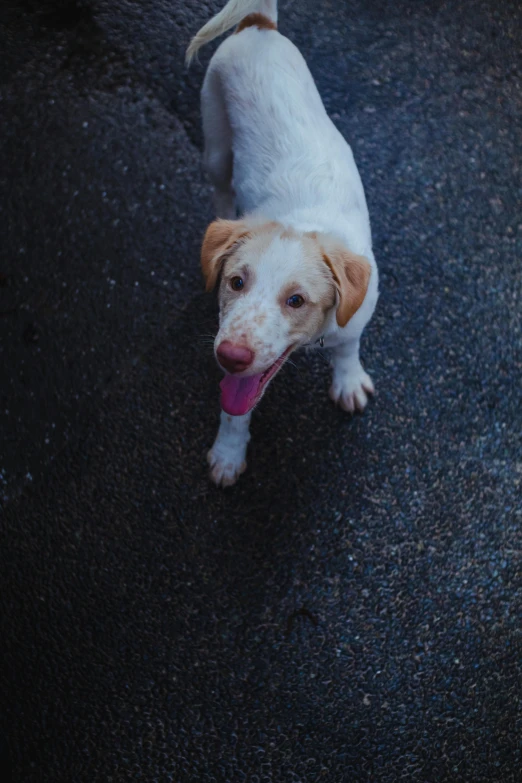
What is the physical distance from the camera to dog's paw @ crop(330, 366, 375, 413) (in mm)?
2832

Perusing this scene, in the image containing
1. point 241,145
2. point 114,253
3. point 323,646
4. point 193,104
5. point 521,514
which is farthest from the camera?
point 193,104

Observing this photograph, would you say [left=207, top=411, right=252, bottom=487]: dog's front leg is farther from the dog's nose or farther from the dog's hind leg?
the dog's hind leg

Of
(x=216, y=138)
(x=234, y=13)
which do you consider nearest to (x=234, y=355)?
(x=216, y=138)

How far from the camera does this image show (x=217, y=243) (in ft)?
6.89

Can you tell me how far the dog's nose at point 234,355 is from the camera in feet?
6.29

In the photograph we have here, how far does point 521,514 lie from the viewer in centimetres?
280

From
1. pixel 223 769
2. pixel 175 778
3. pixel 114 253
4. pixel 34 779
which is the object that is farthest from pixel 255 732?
pixel 114 253

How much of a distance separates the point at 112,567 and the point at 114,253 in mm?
1402

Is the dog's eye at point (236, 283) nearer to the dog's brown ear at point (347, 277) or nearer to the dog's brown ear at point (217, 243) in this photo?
the dog's brown ear at point (217, 243)

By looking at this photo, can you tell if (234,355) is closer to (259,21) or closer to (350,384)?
(350,384)

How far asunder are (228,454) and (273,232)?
1.04 meters

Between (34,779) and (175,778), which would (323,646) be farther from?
(34,779)

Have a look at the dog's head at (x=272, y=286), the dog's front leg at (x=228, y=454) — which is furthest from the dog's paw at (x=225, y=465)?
the dog's head at (x=272, y=286)

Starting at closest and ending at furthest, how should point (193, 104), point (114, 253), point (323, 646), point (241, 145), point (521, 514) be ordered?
point (241, 145), point (323, 646), point (521, 514), point (114, 253), point (193, 104)
